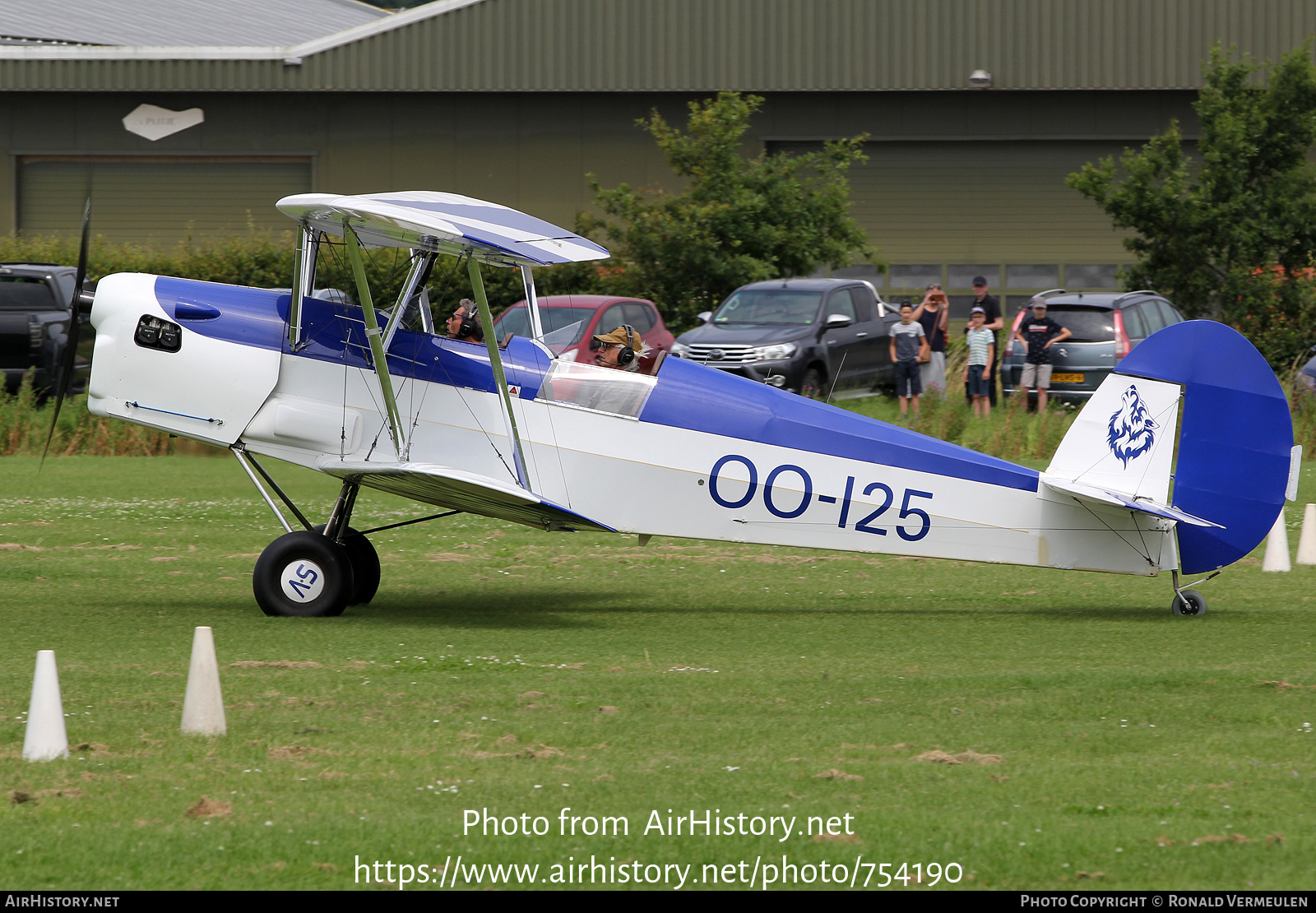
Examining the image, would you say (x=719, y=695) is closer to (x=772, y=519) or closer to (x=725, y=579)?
(x=772, y=519)

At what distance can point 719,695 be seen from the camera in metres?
6.99

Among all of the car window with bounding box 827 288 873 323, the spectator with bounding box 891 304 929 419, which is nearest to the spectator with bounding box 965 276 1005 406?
the spectator with bounding box 891 304 929 419

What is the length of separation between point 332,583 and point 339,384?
1281mm

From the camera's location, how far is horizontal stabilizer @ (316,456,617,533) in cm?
848

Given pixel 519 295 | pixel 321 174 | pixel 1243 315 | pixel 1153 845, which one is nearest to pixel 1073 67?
pixel 1243 315

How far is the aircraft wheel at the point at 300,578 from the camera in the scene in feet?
30.0

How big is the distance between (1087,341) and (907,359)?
288 cm

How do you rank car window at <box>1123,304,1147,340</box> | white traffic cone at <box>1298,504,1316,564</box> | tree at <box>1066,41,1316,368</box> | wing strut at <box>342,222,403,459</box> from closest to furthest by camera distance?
wing strut at <box>342,222,403,459</box> → white traffic cone at <box>1298,504,1316,564</box> → car window at <box>1123,304,1147,340</box> → tree at <box>1066,41,1316,368</box>

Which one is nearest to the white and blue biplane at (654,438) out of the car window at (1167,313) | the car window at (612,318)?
the car window at (612,318)

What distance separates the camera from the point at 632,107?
32219 millimetres

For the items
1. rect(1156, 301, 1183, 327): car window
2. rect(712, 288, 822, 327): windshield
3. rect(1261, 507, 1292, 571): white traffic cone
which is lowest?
rect(1261, 507, 1292, 571): white traffic cone

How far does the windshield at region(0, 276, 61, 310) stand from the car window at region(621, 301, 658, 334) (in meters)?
8.30

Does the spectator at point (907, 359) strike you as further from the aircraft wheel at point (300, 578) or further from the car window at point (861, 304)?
the aircraft wheel at point (300, 578)

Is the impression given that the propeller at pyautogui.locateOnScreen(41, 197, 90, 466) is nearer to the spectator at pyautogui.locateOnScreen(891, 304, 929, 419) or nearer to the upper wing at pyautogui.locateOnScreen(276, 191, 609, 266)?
the upper wing at pyautogui.locateOnScreen(276, 191, 609, 266)
